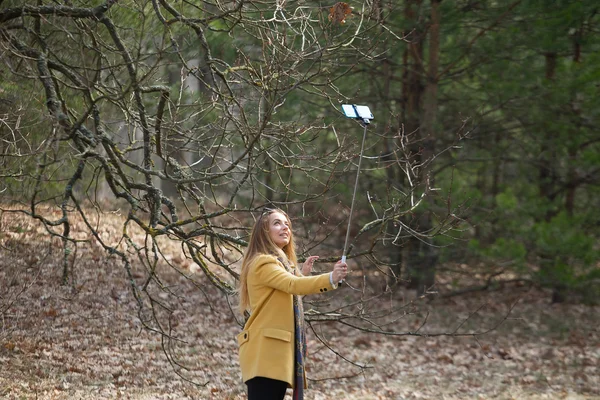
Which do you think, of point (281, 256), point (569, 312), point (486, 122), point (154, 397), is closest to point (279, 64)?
point (281, 256)

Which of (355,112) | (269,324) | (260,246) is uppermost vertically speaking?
(355,112)

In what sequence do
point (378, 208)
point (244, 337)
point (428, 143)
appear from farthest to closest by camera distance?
1. point (428, 143)
2. point (378, 208)
3. point (244, 337)

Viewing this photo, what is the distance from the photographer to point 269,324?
4.04 m

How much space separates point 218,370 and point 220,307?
3413mm

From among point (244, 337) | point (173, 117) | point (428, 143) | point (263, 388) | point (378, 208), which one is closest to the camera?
point (263, 388)

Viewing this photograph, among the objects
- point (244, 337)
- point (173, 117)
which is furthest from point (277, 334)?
point (173, 117)

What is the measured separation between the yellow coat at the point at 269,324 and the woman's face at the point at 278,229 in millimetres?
152

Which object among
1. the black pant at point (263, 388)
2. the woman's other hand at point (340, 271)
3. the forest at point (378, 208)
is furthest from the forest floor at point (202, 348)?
the woman's other hand at point (340, 271)

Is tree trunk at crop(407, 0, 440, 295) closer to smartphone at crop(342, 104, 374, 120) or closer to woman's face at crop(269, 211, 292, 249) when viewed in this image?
woman's face at crop(269, 211, 292, 249)

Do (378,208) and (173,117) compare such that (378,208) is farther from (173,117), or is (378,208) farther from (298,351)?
(298,351)

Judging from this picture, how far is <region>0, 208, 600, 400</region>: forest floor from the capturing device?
7254 mm

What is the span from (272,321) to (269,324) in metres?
0.02

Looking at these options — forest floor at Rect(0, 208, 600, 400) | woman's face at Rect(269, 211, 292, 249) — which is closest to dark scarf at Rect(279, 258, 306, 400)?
woman's face at Rect(269, 211, 292, 249)

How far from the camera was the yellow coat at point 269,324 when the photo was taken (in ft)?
13.0
